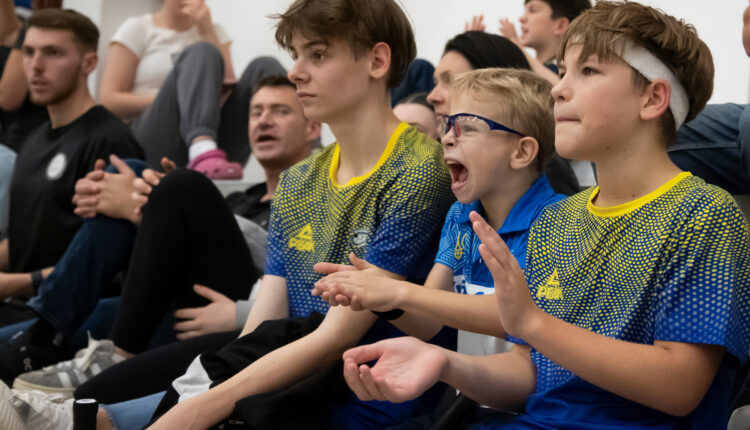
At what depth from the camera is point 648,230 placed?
3.57 feet

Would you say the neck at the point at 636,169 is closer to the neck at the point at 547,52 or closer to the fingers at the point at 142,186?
the fingers at the point at 142,186

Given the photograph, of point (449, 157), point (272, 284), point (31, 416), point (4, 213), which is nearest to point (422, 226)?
point (449, 157)

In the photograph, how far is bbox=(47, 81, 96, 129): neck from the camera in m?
2.82

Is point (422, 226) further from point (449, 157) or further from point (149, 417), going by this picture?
point (149, 417)

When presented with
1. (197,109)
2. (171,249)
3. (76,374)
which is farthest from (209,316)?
(197,109)

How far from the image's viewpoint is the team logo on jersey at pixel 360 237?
1527 mm

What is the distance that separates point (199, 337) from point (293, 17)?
74 centimetres

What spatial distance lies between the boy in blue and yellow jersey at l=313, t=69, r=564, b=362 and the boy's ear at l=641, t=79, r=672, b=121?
0.94 feet

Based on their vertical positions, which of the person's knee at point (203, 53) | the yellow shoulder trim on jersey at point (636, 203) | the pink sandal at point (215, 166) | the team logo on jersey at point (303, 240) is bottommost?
the pink sandal at point (215, 166)

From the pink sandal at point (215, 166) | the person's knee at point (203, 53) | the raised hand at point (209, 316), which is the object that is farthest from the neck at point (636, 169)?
the person's knee at point (203, 53)

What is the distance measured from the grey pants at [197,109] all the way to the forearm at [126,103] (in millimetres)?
52

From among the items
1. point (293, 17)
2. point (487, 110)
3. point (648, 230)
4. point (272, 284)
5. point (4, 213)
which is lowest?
point (4, 213)

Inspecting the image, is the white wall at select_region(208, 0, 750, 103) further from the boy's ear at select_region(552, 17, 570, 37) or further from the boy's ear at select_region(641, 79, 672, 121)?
the boy's ear at select_region(641, 79, 672, 121)

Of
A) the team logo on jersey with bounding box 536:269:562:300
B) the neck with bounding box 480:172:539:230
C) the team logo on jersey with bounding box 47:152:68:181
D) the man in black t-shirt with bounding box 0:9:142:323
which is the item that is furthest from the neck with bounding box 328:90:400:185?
the team logo on jersey with bounding box 47:152:68:181
